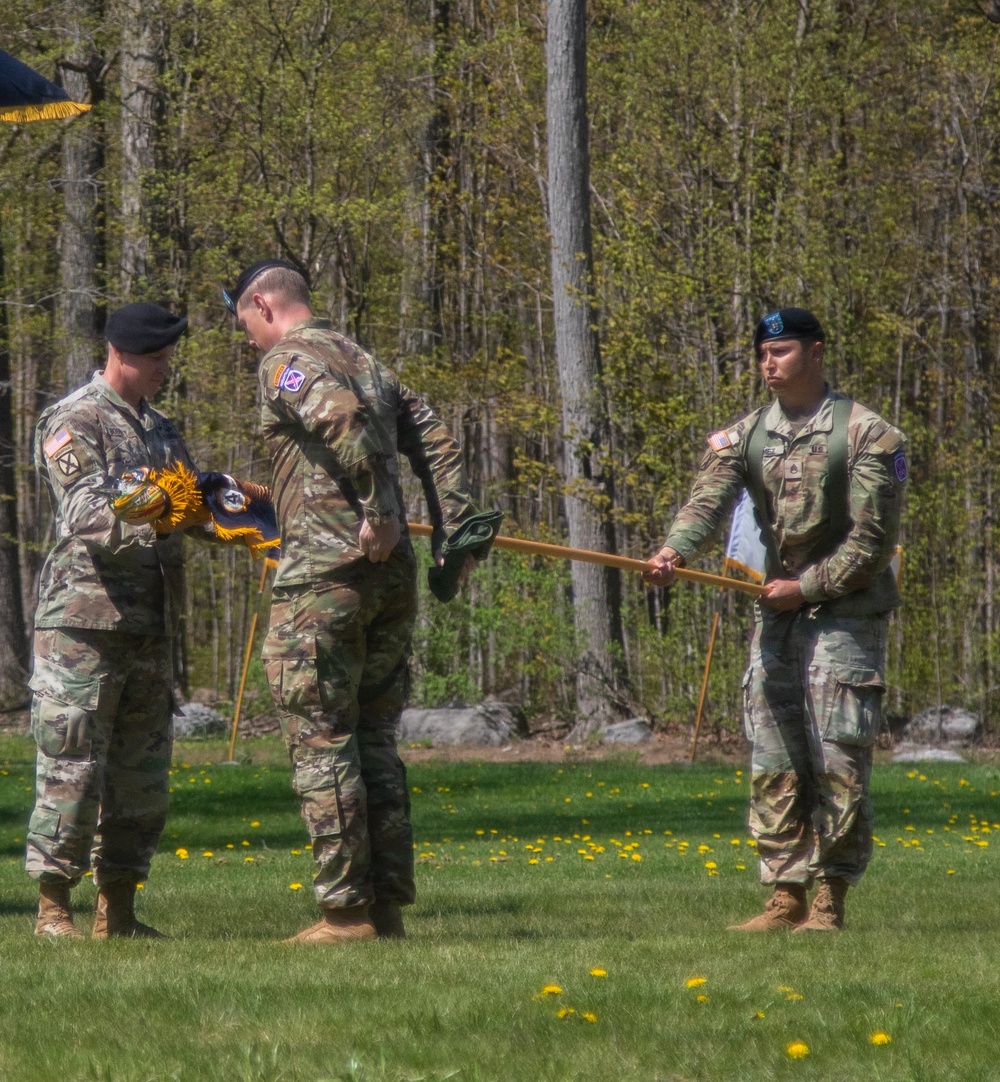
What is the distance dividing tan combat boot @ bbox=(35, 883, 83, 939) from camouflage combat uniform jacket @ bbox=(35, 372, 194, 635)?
92 cm

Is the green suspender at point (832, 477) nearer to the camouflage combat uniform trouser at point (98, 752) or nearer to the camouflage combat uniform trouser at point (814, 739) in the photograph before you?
the camouflage combat uniform trouser at point (814, 739)

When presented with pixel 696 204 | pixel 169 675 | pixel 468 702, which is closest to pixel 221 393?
pixel 468 702

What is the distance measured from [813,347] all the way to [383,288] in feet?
58.7

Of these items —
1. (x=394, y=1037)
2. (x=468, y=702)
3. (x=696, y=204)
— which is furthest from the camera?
(x=468, y=702)

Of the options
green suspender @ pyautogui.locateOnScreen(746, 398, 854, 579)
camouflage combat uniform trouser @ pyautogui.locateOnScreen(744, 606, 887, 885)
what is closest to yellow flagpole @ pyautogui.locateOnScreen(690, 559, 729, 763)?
green suspender @ pyautogui.locateOnScreen(746, 398, 854, 579)

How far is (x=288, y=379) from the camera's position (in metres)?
5.02

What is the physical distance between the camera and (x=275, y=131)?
2069cm

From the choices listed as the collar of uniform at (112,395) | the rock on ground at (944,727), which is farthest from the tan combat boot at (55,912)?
the rock on ground at (944,727)

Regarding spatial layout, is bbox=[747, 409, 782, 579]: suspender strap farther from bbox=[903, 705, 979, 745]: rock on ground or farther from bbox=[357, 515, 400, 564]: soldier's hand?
bbox=[903, 705, 979, 745]: rock on ground

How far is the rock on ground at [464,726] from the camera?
19172mm

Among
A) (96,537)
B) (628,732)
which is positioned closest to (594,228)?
(628,732)

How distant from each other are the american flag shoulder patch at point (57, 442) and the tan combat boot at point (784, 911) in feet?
9.40

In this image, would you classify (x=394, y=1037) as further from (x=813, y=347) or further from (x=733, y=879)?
(x=733, y=879)

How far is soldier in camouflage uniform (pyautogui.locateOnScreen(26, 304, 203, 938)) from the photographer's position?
5.40 metres
